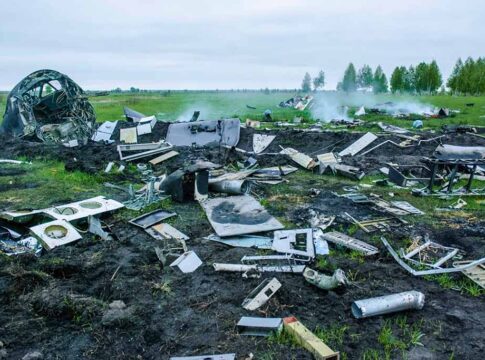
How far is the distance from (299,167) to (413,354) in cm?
844

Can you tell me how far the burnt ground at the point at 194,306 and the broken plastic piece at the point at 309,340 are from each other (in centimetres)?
11

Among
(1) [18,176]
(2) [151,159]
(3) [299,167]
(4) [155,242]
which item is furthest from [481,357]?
(1) [18,176]

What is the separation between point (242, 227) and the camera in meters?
6.41

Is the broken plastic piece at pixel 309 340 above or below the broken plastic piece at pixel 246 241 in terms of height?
above

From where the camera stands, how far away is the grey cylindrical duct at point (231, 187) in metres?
8.35

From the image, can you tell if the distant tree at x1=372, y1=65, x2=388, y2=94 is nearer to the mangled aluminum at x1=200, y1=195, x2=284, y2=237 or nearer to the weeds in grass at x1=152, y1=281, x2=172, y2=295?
the mangled aluminum at x1=200, y1=195, x2=284, y2=237

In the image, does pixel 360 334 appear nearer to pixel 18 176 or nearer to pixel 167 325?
Answer: pixel 167 325

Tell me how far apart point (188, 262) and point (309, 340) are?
2.28m

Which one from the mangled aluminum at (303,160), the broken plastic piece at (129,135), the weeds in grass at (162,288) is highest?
the broken plastic piece at (129,135)

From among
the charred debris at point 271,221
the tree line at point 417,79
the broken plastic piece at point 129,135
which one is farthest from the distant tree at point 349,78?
the broken plastic piece at point 129,135

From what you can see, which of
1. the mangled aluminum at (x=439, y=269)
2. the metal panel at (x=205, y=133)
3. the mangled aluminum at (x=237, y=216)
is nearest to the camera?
the mangled aluminum at (x=439, y=269)

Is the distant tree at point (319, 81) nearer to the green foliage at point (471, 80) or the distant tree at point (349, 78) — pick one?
the distant tree at point (349, 78)

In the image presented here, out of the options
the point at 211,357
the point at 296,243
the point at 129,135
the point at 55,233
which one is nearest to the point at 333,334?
the point at 211,357

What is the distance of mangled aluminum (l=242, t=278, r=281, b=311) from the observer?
4133 millimetres
